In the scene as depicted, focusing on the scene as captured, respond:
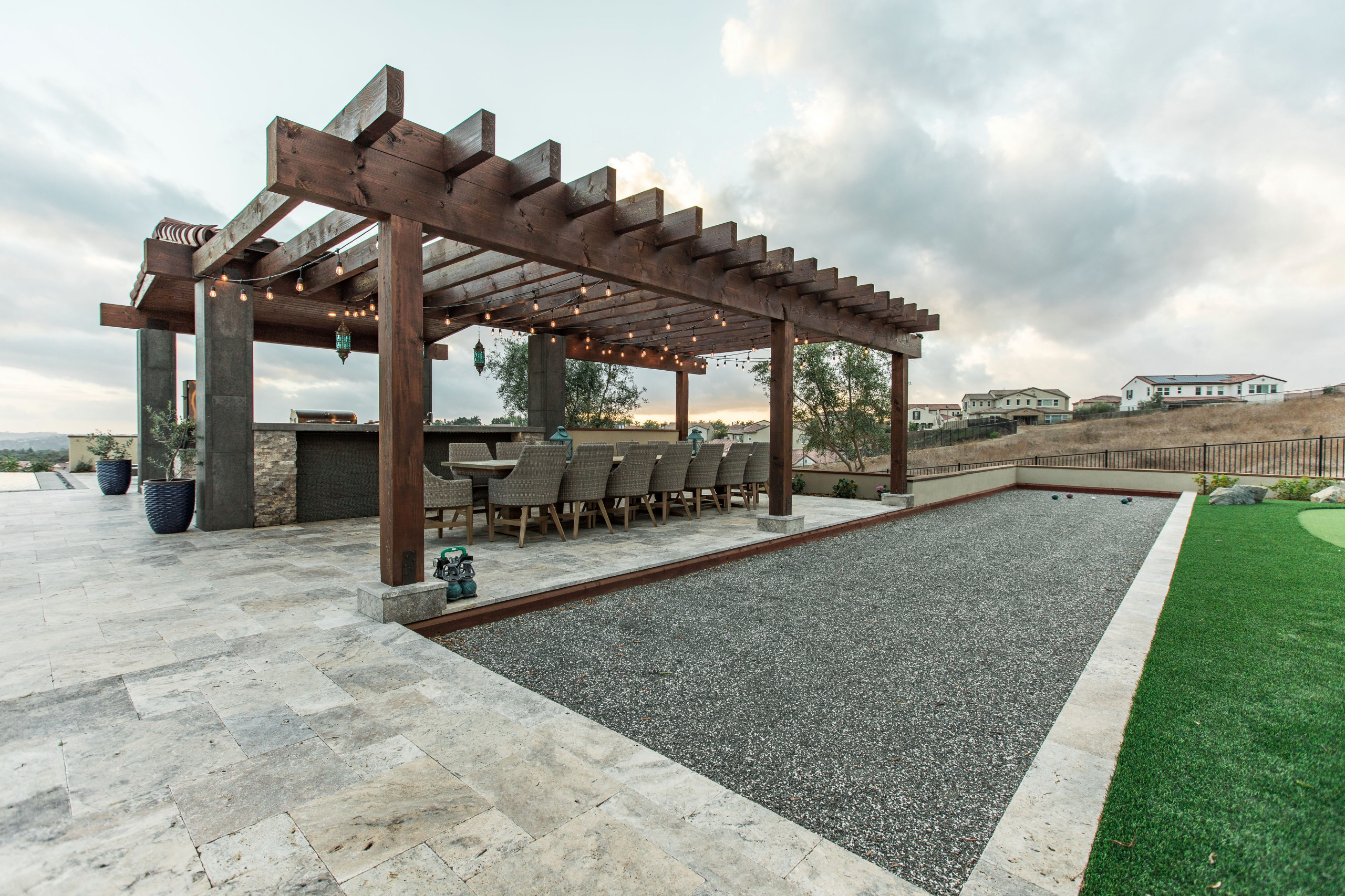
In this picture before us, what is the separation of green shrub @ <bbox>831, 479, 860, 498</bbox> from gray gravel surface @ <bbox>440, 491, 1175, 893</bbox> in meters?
3.83

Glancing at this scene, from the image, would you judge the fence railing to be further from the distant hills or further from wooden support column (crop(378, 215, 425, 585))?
the distant hills

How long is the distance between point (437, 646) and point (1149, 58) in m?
10.4

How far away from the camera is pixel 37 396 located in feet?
37.7

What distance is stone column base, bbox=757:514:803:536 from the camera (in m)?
5.38

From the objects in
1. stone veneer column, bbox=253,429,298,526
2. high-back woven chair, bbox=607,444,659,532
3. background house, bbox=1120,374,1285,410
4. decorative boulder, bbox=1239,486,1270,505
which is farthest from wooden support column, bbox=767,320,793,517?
background house, bbox=1120,374,1285,410

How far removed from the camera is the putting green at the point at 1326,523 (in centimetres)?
496

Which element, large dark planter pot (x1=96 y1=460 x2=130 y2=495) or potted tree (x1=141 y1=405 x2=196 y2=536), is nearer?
potted tree (x1=141 y1=405 x2=196 y2=536)

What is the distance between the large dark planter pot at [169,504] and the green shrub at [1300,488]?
46.5 ft

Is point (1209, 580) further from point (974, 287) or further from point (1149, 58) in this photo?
point (974, 287)

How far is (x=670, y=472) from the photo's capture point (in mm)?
6023

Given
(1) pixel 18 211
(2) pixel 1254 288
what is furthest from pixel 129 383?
(2) pixel 1254 288

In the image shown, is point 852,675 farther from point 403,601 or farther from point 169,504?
point 169,504

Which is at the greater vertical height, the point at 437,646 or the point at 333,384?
the point at 333,384

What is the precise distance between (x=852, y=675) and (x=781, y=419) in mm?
3627
